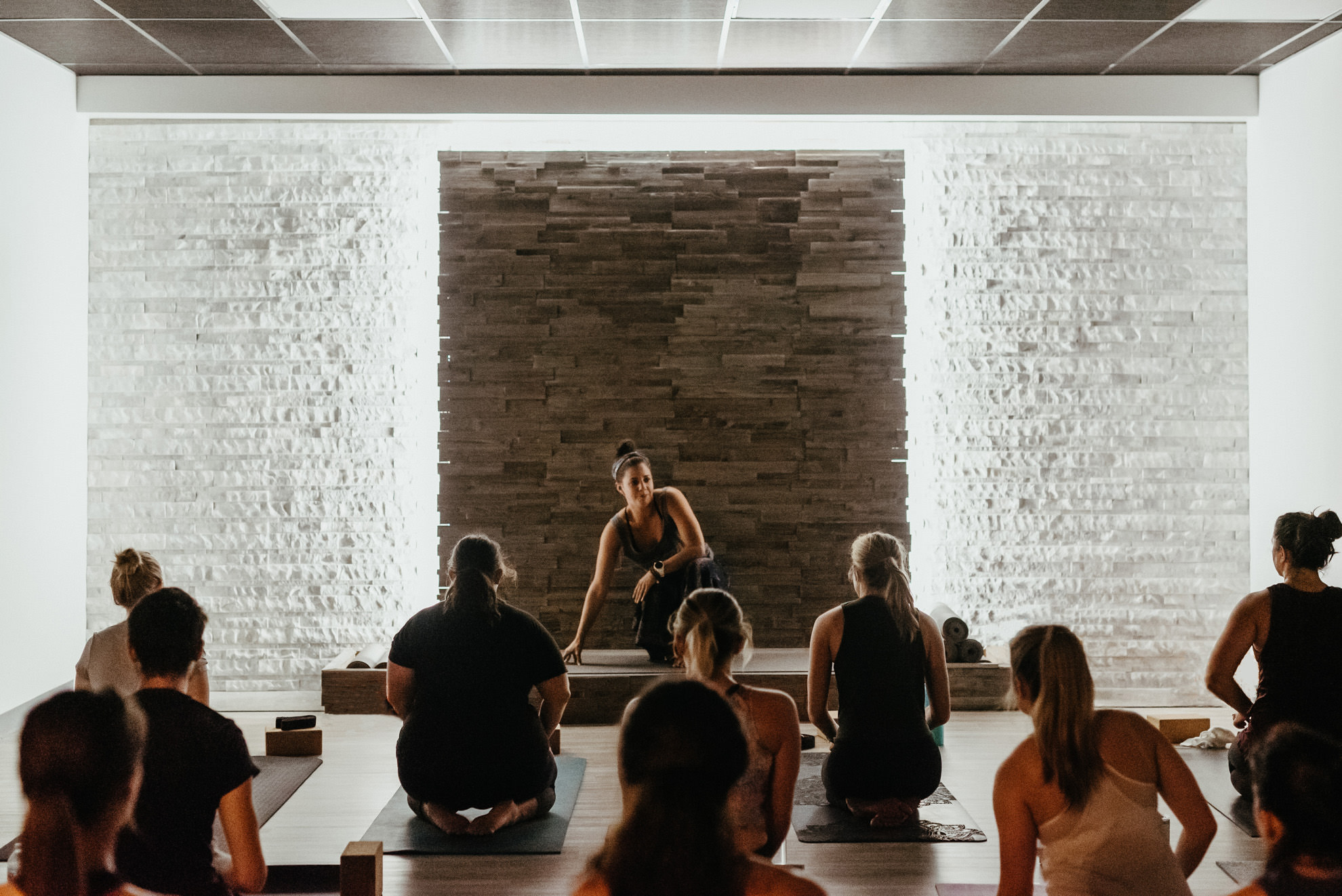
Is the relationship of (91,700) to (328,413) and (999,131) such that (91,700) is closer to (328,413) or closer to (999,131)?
(328,413)

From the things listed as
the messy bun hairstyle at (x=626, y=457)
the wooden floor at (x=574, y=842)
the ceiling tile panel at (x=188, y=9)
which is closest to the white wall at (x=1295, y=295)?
the wooden floor at (x=574, y=842)

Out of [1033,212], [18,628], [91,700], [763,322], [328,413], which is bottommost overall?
[18,628]

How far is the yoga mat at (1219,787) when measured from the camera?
348 centimetres

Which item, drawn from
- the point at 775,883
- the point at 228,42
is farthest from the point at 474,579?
the point at 228,42

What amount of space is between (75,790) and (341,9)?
3841mm

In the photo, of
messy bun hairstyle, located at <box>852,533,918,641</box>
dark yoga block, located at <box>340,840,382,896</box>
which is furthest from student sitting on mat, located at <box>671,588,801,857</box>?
dark yoga block, located at <box>340,840,382,896</box>

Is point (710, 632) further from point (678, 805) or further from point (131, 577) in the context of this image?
point (131, 577)

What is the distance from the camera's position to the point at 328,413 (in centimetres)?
544

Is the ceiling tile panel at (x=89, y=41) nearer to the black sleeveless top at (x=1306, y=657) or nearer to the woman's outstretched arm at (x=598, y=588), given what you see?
the woman's outstretched arm at (x=598, y=588)

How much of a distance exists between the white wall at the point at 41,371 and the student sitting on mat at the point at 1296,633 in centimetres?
520

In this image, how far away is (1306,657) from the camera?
321 cm

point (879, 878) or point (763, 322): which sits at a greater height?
point (763, 322)

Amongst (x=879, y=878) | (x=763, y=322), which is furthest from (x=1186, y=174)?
(x=879, y=878)

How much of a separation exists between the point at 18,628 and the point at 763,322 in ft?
13.3
